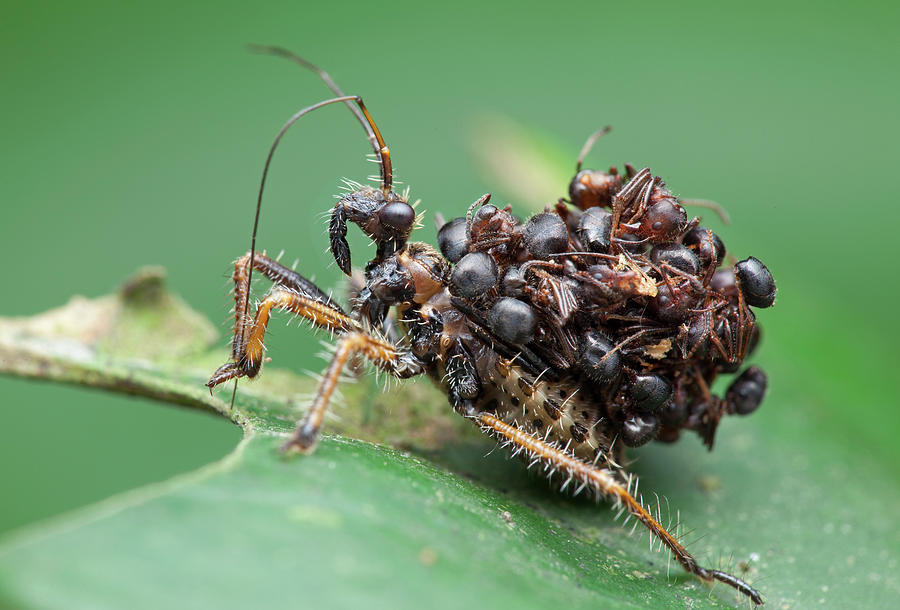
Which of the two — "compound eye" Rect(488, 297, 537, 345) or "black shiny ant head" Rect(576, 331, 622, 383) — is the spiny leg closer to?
"compound eye" Rect(488, 297, 537, 345)

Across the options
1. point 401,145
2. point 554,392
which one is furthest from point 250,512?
point 401,145

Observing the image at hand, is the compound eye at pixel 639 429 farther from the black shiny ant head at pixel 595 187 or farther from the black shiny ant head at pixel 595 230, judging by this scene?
the black shiny ant head at pixel 595 187

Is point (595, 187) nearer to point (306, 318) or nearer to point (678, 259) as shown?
point (678, 259)

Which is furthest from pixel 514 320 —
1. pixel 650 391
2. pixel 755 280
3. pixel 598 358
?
pixel 755 280

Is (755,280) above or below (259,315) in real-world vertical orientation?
above

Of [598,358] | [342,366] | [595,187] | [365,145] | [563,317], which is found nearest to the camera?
[342,366]

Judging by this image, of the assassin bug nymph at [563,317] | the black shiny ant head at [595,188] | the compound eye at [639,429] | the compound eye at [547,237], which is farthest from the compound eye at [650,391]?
the black shiny ant head at [595,188]

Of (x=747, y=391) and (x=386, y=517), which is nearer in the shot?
(x=386, y=517)

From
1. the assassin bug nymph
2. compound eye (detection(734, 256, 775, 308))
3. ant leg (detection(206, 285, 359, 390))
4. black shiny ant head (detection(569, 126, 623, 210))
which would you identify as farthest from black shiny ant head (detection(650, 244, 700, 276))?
ant leg (detection(206, 285, 359, 390))
